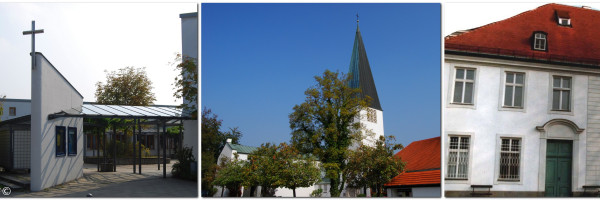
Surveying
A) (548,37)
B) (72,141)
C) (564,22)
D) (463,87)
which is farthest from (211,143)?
(564,22)

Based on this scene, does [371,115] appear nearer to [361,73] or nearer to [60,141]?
[361,73]

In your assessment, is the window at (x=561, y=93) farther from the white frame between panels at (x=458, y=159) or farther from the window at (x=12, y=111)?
the window at (x=12, y=111)

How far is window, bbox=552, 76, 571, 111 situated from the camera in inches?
413

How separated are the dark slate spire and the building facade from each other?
1.45m

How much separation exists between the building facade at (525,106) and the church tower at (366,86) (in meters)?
1.43

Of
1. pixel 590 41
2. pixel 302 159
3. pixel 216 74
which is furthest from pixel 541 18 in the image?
pixel 216 74

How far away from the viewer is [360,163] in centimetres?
1083

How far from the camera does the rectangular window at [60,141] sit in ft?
41.9

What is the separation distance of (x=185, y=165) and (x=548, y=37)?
28.9 ft

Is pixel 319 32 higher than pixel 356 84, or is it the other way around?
pixel 319 32

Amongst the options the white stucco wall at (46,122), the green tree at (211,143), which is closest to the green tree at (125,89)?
the white stucco wall at (46,122)

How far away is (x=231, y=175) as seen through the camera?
10.8 metres

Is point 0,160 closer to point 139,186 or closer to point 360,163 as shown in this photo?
point 139,186

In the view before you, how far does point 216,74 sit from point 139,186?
3819 millimetres
